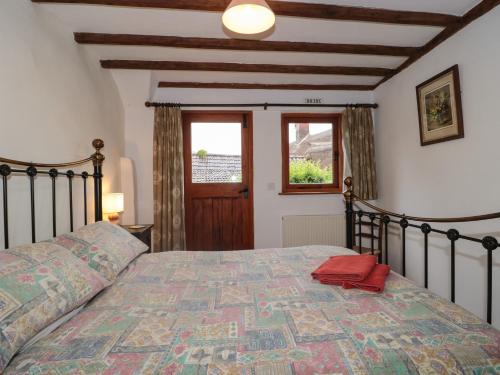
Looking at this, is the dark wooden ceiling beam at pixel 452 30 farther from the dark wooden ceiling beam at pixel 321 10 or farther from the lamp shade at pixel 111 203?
the lamp shade at pixel 111 203

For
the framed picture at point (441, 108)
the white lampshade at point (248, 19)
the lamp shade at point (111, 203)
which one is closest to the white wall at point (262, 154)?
the lamp shade at point (111, 203)

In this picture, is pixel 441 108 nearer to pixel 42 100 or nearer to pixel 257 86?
pixel 257 86

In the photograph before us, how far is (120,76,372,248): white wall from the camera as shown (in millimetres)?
3402

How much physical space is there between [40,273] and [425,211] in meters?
3.07

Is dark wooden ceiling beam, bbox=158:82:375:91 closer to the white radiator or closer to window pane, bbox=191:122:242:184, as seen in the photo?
window pane, bbox=191:122:242:184

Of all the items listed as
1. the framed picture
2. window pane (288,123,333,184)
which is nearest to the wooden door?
window pane (288,123,333,184)

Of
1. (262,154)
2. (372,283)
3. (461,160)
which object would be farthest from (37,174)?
(461,160)

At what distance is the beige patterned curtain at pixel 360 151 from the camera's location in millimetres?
3541

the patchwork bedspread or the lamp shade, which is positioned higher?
the lamp shade

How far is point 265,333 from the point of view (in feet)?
2.99

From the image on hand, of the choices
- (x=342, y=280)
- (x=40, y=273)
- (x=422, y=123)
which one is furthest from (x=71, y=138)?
(x=422, y=123)

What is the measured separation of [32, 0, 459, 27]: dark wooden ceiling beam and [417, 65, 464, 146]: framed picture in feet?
1.51

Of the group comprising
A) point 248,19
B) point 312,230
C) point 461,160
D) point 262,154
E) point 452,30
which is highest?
point 452,30

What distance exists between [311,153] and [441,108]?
1618 millimetres
